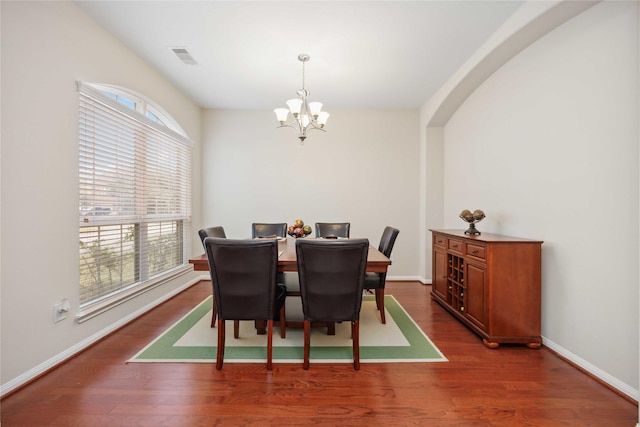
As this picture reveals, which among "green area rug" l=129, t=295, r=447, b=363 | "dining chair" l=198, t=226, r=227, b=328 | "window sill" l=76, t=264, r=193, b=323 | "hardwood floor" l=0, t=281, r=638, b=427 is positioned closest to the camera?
"hardwood floor" l=0, t=281, r=638, b=427

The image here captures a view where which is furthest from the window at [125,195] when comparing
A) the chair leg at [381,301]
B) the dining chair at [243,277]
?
the chair leg at [381,301]

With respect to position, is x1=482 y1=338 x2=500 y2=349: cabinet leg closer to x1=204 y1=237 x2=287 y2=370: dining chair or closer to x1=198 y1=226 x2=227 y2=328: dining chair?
x1=204 y1=237 x2=287 y2=370: dining chair

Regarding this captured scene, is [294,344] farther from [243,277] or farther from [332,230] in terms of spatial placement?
[332,230]

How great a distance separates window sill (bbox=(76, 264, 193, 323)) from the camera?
2227 millimetres

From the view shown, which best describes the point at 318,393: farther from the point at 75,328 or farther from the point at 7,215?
the point at 7,215

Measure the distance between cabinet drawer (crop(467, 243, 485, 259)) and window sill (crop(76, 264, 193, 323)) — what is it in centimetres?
340

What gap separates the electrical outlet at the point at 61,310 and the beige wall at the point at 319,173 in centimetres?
242

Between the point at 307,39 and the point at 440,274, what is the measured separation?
296cm

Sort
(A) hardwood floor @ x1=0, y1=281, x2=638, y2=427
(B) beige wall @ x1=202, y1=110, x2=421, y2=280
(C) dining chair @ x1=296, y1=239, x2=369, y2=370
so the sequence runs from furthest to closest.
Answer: (B) beige wall @ x1=202, y1=110, x2=421, y2=280 < (C) dining chair @ x1=296, y1=239, x2=369, y2=370 < (A) hardwood floor @ x1=0, y1=281, x2=638, y2=427

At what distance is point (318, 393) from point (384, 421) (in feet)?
1.41

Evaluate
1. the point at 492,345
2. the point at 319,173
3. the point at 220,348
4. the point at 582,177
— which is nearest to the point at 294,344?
the point at 220,348

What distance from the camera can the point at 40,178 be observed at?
1875mm

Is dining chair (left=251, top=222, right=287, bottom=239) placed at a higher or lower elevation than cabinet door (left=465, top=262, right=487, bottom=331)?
higher

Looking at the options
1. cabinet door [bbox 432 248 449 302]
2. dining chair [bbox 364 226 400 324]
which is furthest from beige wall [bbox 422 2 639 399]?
dining chair [bbox 364 226 400 324]
